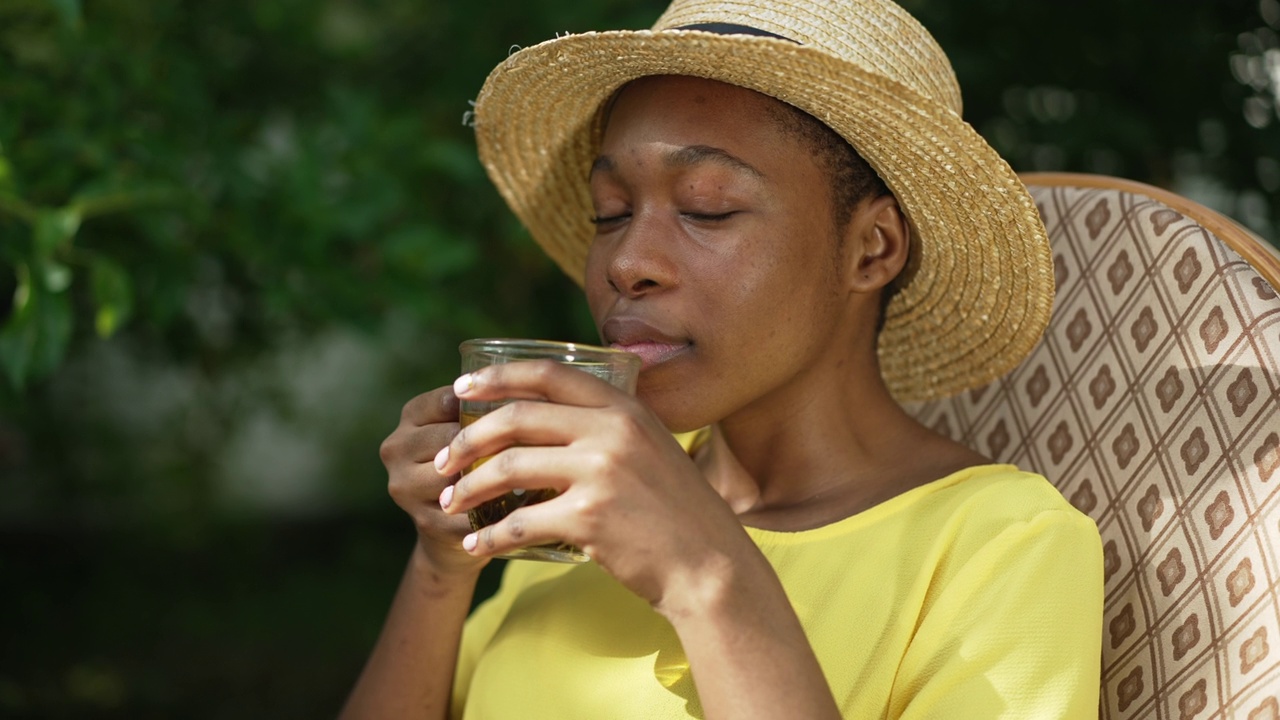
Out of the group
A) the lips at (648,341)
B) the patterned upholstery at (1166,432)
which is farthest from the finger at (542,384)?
the patterned upholstery at (1166,432)

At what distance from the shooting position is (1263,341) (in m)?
1.67

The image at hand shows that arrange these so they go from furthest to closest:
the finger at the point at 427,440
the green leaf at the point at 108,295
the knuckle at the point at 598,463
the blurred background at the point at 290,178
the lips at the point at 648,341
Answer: the blurred background at the point at 290,178 < the green leaf at the point at 108,295 < the lips at the point at 648,341 < the finger at the point at 427,440 < the knuckle at the point at 598,463

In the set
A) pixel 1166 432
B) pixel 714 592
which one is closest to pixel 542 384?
pixel 714 592

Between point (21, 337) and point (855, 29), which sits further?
point (21, 337)

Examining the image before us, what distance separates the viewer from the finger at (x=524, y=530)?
4.10 feet

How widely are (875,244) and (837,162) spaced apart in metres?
0.16

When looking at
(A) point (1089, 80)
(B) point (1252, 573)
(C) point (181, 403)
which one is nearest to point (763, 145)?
(B) point (1252, 573)

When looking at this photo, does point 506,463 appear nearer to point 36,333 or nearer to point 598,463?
point 598,463

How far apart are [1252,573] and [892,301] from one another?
763 millimetres

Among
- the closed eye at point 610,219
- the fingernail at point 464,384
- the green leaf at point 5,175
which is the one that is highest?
the green leaf at point 5,175

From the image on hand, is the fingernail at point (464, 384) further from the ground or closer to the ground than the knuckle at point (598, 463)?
further from the ground

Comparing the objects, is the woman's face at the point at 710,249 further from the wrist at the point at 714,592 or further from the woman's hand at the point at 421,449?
the wrist at the point at 714,592

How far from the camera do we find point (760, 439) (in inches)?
78.0

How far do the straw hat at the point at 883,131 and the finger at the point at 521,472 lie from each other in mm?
614
